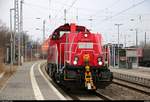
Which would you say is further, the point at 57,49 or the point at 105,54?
the point at 57,49

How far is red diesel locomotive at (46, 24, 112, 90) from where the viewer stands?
1788 cm

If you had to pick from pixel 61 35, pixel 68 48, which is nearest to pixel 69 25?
pixel 61 35

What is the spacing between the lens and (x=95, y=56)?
19.1m

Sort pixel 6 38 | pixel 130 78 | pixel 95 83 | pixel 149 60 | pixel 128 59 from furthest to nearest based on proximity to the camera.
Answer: pixel 6 38
pixel 149 60
pixel 128 59
pixel 130 78
pixel 95 83

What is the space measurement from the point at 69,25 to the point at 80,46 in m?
3.12

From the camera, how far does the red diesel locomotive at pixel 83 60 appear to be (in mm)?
17875

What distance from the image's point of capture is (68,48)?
19406 mm

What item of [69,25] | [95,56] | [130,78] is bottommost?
[130,78]

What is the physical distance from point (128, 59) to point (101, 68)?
125 ft

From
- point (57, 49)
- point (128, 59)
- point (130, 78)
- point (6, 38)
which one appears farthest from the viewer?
point (6, 38)

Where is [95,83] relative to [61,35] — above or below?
below

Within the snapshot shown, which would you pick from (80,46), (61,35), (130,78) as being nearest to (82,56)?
(80,46)

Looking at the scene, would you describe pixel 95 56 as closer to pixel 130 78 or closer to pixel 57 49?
pixel 57 49

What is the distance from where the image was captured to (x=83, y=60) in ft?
61.4
